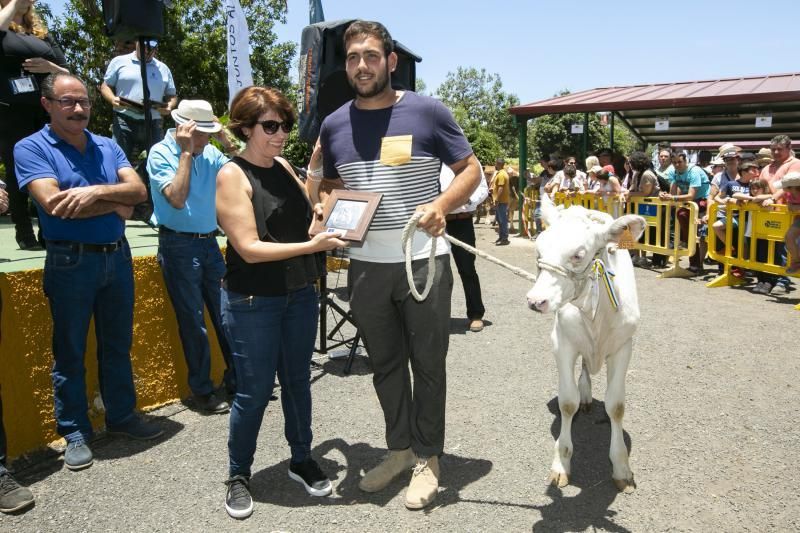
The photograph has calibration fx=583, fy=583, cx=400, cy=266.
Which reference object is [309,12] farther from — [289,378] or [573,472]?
[573,472]

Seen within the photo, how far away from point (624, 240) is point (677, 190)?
8213mm

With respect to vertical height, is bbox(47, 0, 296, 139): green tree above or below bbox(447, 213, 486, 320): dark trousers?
above

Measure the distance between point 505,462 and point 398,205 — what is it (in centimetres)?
180

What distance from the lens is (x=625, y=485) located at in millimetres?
3322

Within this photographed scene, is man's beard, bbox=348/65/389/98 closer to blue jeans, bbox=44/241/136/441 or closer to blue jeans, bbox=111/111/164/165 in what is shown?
blue jeans, bbox=44/241/136/441

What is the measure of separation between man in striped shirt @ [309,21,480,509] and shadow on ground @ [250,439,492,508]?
0.34 feet

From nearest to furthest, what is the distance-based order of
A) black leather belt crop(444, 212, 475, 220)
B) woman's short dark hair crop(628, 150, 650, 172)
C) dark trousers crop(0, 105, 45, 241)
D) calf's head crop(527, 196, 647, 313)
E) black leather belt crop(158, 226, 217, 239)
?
calf's head crop(527, 196, 647, 313)
black leather belt crop(158, 226, 217, 239)
dark trousers crop(0, 105, 45, 241)
black leather belt crop(444, 212, 475, 220)
woman's short dark hair crop(628, 150, 650, 172)

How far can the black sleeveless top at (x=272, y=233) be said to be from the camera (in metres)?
2.97

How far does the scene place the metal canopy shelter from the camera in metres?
13.4

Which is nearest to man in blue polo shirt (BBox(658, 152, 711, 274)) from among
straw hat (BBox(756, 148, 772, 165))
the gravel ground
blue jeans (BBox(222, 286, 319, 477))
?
straw hat (BBox(756, 148, 772, 165))

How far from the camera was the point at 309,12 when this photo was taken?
729cm

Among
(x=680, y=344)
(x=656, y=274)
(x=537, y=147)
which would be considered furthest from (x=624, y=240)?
(x=537, y=147)

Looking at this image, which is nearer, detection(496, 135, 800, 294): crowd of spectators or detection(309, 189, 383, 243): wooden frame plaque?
detection(309, 189, 383, 243): wooden frame plaque

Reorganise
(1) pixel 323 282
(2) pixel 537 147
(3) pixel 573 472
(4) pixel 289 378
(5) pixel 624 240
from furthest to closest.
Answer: (2) pixel 537 147 < (1) pixel 323 282 < (3) pixel 573 472 < (4) pixel 289 378 < (5) pixel 624 240
